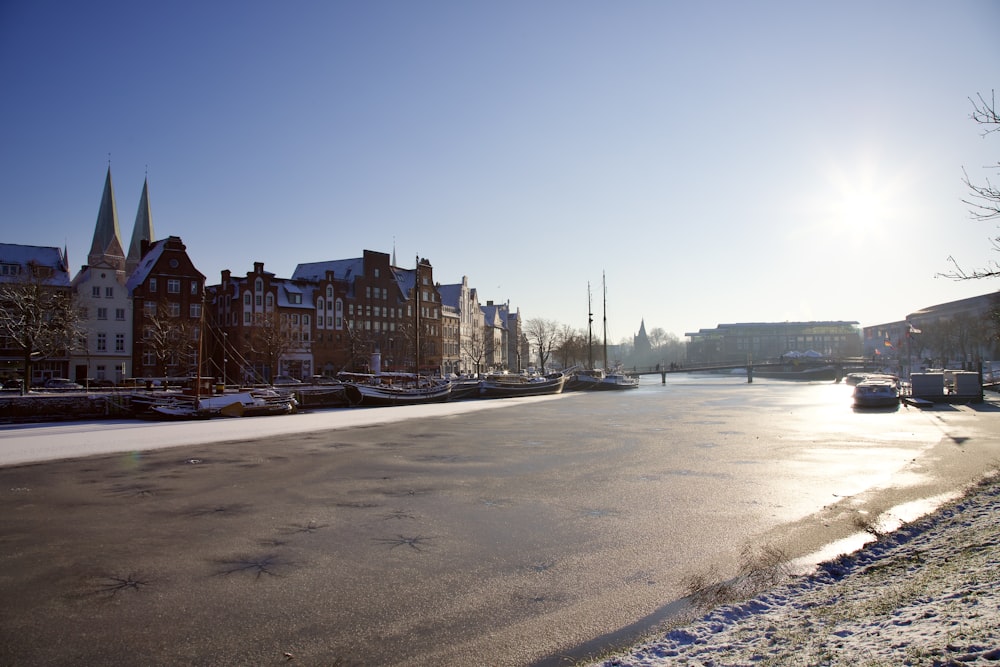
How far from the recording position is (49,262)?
2761 inches

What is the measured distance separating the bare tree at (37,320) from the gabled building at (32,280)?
13.1 feet

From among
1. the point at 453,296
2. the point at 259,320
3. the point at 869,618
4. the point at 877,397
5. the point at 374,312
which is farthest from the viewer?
the point at 453,296

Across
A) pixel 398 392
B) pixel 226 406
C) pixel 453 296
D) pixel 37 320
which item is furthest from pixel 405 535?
pixel 453 296

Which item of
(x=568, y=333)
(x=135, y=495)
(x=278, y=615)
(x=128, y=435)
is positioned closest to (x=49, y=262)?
(x=128, y=435)

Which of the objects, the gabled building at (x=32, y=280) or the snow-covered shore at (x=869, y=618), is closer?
the snow-covered shore at (x=869, y=618)

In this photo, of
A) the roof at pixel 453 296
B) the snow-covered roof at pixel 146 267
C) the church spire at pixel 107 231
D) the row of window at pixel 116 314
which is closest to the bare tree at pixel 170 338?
the row of window at pixel 116 314

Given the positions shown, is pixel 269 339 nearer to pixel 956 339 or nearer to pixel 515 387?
pixel 515 387

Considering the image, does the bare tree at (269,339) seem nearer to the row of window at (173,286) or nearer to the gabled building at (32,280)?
the row of window at (173,286)

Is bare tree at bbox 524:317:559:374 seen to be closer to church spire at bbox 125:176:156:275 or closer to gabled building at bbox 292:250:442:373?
gabled building at bbox 292:250:442:373

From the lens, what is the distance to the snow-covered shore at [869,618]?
17.9 feet

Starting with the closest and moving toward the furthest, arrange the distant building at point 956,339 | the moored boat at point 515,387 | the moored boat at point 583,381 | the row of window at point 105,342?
the row of window at point 105,342 < the moored boat at point 515,387 < the moored boat at point 583,381 < the distant building at point 956,339

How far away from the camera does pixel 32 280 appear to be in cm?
6038

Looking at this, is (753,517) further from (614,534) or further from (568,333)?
(568,333)

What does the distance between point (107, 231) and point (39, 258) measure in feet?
108
